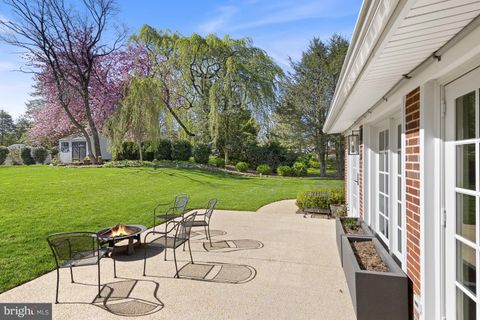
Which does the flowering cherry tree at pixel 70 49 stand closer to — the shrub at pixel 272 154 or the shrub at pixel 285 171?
the shrub at pixel 272 154

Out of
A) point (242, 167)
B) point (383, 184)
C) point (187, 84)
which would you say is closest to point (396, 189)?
point (383, 184)

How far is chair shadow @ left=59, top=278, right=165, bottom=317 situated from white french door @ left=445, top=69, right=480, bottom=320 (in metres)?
2.71

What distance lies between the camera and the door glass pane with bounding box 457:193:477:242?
184 centimetres

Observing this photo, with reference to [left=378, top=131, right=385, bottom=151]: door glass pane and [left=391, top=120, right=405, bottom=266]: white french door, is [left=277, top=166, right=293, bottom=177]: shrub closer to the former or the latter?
[left=378, top=131, right=385, bottom=151]: door glass pane

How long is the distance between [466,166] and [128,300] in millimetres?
3442

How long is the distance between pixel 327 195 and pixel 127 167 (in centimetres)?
1262

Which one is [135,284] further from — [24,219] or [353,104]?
[24,219]

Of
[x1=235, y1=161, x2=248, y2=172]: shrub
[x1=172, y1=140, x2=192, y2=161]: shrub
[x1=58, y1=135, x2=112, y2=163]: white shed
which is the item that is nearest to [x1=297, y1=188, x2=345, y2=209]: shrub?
[x1=235, y1=161, x2=248, y2=172]: shrub

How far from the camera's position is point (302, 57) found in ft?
72.7

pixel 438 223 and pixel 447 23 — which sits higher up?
pixel 447 23

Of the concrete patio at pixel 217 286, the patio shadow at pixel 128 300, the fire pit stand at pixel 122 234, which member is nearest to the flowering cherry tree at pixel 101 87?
the fire pit stand at pixel 122 234

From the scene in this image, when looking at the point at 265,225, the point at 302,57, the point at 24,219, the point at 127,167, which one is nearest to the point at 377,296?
the point at 265,225

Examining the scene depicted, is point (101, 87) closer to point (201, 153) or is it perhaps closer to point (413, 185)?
point (201, 153)

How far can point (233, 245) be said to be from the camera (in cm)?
552
